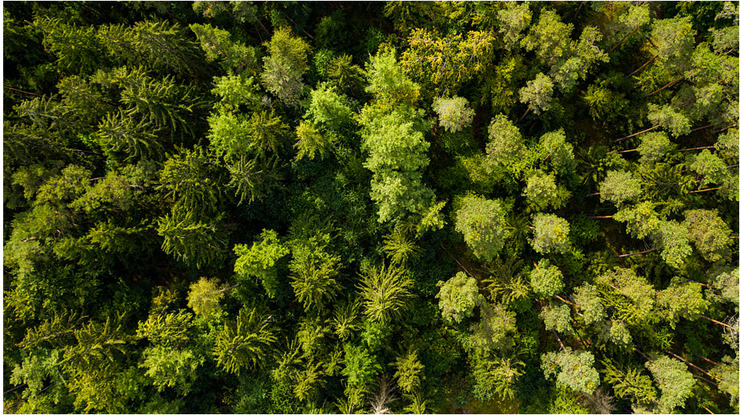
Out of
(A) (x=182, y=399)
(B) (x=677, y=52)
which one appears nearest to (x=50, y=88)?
(A) (x=182, y=399)

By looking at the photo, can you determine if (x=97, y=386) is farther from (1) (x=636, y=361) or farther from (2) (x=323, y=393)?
(1) (x=636, y=361)

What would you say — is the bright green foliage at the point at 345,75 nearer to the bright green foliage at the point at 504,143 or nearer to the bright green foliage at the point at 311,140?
the bright green foliage at the point at 311,140

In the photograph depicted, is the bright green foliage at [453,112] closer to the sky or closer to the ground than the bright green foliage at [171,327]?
closer to the sky

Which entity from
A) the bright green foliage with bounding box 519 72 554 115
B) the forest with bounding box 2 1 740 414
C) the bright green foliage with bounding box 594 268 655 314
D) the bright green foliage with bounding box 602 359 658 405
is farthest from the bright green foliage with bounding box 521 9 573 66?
the bright green foliage with bounding box 602 359 658 405

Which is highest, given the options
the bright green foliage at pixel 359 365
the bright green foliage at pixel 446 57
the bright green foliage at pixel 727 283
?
the bright green foliage at pixel 446 57

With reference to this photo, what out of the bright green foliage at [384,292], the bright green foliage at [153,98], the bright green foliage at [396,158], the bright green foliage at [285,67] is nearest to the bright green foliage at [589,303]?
the bright green foliage at [384,292]

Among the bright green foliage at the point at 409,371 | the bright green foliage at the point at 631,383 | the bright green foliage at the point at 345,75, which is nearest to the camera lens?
the bright green foliage at the point at 345,75

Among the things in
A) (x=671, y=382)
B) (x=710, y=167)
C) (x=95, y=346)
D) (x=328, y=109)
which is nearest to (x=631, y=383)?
(x=671, y=382)

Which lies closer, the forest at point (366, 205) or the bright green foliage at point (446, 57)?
the bright green foliage at point (446, 57)
